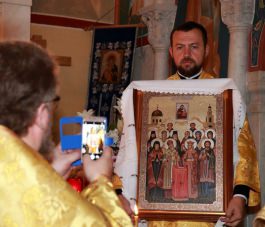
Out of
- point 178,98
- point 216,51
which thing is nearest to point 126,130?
point 178,98

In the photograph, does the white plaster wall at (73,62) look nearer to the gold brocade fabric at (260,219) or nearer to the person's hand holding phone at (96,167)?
the gold brocade fabric at (260,219)

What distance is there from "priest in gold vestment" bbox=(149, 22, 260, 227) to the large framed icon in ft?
0.19

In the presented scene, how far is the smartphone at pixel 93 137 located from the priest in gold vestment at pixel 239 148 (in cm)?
168

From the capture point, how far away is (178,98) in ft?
13.5

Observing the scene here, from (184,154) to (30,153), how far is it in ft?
7.06

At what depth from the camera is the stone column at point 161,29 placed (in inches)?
348

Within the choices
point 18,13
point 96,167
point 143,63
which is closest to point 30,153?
point 96,167

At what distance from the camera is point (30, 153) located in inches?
77.9

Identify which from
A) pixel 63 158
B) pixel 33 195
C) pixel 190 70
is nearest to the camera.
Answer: pixel 33 195

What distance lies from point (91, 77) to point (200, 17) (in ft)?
8.72

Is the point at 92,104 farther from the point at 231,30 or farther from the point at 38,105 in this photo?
the point at 38,105

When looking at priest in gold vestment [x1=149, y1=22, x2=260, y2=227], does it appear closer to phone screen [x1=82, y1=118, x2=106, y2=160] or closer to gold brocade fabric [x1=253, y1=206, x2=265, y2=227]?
gold brocade fabric [x1=253, y1=206, x2=265, y2=227]

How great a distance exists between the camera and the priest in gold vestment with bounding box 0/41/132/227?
6.34ft

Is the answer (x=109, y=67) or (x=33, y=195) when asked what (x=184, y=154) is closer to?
(x=33, y=195)
